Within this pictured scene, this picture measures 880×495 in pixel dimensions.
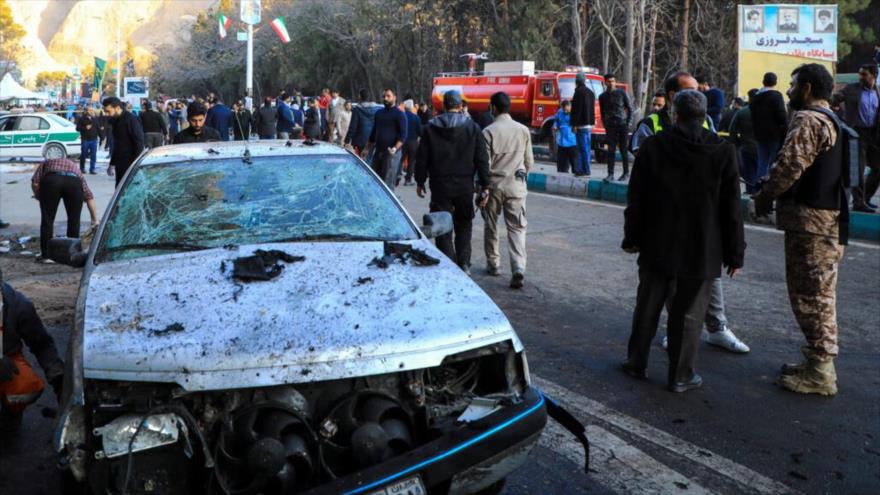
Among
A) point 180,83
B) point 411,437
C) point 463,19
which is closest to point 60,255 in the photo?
point 411,437

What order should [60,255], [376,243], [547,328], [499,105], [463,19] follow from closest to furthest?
[376,243] → [60,255] → [547,328] → [499,105] → [463,19]

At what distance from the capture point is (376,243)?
410 cm

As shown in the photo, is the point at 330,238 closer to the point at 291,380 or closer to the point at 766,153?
the point at 291,380

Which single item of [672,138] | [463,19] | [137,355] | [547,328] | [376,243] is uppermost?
[463,19]

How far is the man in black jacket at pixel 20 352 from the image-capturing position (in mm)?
4219

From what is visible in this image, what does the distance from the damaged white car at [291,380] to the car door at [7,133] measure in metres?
23.4

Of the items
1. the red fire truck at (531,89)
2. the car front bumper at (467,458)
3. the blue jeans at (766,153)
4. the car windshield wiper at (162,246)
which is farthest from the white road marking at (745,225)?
the red fire truck at (531,89)

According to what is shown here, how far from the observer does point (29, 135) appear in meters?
24.5

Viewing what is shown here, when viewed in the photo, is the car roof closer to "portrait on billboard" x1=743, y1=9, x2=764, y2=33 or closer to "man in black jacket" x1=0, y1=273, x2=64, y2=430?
"man in black jacket" x1=0, y1=273, x2=64, y2=430

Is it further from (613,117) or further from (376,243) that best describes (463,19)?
(376,243)

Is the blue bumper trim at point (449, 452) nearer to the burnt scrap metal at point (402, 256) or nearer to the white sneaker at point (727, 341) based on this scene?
the burnt scrap metal at point (402, 256)

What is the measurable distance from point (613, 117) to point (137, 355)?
1342cm

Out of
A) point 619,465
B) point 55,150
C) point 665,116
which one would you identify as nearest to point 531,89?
point 55,150

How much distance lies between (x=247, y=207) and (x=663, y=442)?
2.35 m
